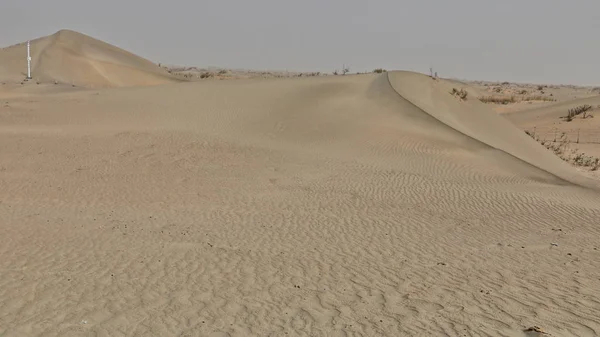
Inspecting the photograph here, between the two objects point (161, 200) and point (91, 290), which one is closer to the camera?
point (91, 290)

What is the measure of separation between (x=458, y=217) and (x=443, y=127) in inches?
340

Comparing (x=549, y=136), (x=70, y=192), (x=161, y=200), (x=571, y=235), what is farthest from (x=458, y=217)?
(x=549, y=136)

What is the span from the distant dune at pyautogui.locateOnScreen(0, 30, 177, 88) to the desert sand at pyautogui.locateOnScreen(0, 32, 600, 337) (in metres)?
21.3

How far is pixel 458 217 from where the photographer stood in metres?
10.5

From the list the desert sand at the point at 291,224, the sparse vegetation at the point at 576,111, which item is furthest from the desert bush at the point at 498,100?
the desert sand at the point at 291,224

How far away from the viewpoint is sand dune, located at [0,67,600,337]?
230 inches

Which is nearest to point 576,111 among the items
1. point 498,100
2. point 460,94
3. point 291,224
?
point 460,94

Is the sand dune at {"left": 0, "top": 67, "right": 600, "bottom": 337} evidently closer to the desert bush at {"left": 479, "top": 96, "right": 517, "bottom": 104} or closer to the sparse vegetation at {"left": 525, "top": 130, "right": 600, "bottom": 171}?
the sparse vegetation at {"left": 525, "top": 130, "right": 600, "bottom": 171}

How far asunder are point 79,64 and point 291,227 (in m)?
41.6

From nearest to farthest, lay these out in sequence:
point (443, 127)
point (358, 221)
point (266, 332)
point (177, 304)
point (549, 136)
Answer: point (266, 332), point (177, 304), point (358, 221), point (443, 127), point (549, 136)

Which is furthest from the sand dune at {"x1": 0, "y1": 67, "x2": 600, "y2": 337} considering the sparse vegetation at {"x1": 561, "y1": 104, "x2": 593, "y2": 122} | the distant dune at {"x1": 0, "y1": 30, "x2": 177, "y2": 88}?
the distant dune at {"x1": 0, "y1": 30, "x2": 177, "y2": 88}

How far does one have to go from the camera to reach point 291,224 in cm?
966

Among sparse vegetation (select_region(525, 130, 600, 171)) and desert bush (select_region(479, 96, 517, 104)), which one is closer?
sparse vegetation (select_region(525, 130, 600, 171))

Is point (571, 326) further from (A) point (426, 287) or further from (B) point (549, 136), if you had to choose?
(B) point (549, 136)
